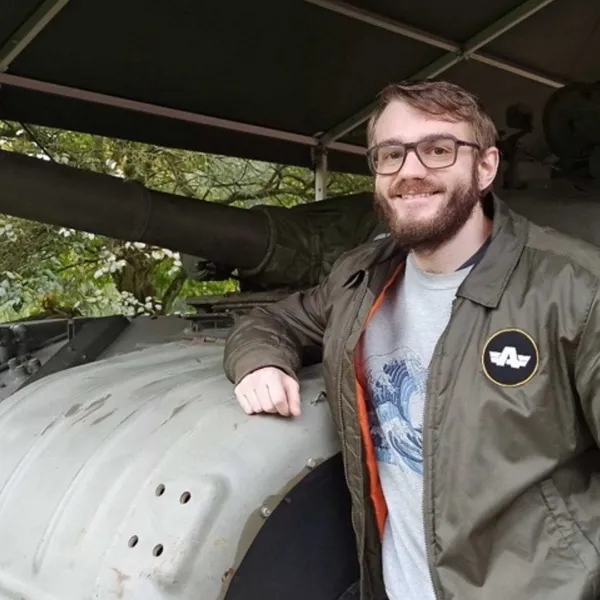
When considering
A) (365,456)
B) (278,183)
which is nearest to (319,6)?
(365,456)

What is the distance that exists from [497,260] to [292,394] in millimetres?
683

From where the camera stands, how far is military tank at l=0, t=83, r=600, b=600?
7.49 feet

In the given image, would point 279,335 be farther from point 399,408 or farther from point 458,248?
point 458,248

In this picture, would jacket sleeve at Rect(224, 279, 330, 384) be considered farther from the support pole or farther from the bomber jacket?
the support pole

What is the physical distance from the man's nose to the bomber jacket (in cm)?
28

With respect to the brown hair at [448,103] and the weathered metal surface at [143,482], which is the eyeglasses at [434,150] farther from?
the weathered metal surface at [143,482]

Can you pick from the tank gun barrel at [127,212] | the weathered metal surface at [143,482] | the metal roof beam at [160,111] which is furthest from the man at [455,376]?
the metal roof beam at [160,111]

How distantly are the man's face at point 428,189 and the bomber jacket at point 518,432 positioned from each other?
16 centimetres

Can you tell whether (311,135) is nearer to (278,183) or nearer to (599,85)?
Result: (599,85)

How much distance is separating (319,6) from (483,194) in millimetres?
3082

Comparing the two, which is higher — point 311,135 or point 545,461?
point 311,135

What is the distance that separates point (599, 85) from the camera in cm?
506

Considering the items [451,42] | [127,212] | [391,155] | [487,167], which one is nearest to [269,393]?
[391,155]

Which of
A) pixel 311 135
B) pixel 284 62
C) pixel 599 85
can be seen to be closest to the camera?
pixel 599 85
